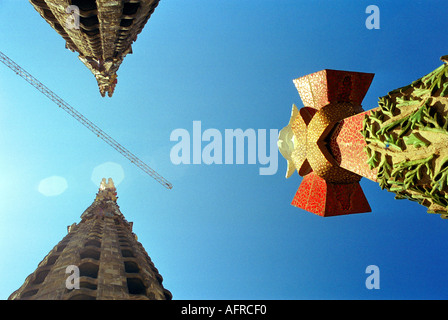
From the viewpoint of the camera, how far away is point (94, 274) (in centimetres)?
1827

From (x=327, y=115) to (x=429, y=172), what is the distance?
296cm

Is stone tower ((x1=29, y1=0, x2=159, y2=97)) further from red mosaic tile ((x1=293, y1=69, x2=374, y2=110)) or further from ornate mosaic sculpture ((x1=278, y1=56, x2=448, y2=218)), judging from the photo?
ornate mosaic sculpture ((x1=278, y1=56, x2=448, y2=218))

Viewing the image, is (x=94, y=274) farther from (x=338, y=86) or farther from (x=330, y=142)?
(x=338, y=86)

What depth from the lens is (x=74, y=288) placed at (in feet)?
47.3

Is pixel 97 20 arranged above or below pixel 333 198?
above

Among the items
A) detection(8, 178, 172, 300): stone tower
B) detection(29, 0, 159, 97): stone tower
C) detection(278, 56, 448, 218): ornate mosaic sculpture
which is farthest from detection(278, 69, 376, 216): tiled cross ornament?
detection(29, 0, 159, 97): stone tower

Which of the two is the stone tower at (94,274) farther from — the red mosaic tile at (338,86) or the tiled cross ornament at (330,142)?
the red mosaic tile at (338,86)

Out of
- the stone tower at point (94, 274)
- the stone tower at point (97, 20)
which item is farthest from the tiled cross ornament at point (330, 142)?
the stone tower at point (97, 20)

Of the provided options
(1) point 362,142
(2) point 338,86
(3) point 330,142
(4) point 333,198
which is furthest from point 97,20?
(1) point 362,142

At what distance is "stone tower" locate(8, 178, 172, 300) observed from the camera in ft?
47.3

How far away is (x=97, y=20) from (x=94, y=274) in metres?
18.4
